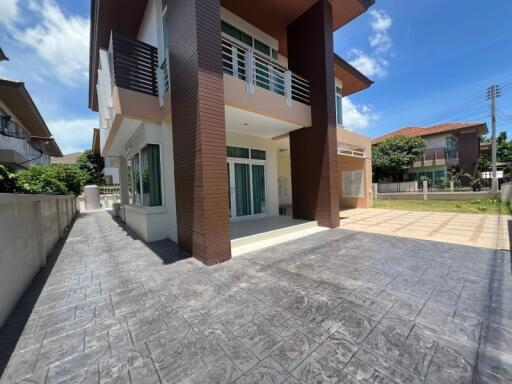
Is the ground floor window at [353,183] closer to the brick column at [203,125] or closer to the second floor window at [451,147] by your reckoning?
the brick column at [203,125]

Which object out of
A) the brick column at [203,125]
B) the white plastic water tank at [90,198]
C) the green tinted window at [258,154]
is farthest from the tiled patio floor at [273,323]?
the white plastic water tank at [90,198]

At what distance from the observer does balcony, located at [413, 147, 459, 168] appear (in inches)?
841

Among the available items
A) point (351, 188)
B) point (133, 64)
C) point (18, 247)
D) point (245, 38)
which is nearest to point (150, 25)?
point (133, 64)

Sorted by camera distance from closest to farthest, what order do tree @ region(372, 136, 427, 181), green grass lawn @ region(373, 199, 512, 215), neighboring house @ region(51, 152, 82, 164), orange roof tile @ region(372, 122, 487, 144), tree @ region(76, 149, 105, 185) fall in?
1. green grass lawn @ region(373, 199, 512, 215)
2. tree @ region(372, 136, 427, 181)
3. orange roof tile @ region(372, 122, 487, 144)
4. tree @ region(76, 149, 105, 185)
5. neighboring house @ region(51, 152, 82, 164)

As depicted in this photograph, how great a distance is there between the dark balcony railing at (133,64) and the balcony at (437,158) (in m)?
25.1

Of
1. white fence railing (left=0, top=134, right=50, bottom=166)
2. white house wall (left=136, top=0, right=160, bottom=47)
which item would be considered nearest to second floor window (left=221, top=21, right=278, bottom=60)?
white house wall (left=136, top=0, right=160, bottom=47)

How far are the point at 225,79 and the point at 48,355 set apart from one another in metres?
5.24

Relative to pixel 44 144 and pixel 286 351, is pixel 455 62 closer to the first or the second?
pixel 286 351

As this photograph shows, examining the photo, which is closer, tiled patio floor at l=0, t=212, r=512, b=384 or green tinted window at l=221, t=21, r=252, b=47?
tiled patio floor at l=0, t=212, r=512, b=384

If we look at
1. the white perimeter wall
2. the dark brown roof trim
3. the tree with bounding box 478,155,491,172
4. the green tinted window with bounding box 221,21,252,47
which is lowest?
the white perimeter wall

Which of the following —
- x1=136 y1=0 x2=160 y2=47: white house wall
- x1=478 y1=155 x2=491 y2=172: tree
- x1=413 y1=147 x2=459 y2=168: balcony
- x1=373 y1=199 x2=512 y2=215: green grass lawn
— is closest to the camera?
x1=136 y1=0 x2=160 y2=47: white house wall

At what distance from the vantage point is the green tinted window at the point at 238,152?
7968 millimetres

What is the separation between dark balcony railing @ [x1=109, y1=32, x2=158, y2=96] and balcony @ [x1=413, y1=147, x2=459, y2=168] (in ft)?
82.3

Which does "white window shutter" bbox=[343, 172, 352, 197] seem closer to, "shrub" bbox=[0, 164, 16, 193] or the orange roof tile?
"shrub" bbox=[0, 164, 16, 193]
